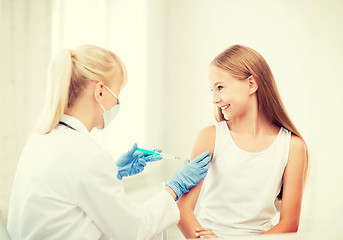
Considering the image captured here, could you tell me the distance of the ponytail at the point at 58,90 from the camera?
3.22 feet

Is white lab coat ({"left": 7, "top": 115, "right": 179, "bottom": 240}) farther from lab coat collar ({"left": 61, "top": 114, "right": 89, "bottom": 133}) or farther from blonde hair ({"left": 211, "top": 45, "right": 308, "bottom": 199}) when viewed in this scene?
blonde hair ({"left": 211, "top": 45, "right": 308, "bottom": 199})

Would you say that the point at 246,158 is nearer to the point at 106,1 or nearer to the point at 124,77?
the point at 124,77

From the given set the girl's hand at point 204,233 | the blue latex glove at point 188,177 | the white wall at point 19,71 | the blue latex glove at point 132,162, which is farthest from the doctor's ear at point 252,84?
the white wall at point 19,71

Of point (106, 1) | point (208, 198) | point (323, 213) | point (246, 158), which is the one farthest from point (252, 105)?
point (106, 1)

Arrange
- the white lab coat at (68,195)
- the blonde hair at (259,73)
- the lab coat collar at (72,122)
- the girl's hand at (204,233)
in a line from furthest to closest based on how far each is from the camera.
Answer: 1. the blonde hair at (259,73)
2. the girl's hand at (204,233)
3. the lab coat collar at (72,122)
4. the white lab coat at (68,195)

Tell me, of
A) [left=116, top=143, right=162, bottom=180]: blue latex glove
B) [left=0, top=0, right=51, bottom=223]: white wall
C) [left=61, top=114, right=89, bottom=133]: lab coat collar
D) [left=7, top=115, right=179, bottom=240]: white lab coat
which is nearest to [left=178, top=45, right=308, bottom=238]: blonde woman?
[left=116, top=143, right=162, bottom=180]: blue latex glove

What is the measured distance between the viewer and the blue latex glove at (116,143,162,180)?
4.56ft

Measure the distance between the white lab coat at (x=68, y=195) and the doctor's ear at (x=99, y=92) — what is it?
0.43 ft

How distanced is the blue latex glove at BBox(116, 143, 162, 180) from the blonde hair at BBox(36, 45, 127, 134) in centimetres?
44

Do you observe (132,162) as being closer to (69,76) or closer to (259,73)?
(69,76)

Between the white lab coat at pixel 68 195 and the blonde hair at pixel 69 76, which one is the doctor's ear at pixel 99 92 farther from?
the white lab coat at pixel 68 195

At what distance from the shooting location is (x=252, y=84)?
1360 millimetres

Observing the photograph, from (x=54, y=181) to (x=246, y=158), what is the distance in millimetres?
797

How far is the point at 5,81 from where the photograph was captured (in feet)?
4.61
